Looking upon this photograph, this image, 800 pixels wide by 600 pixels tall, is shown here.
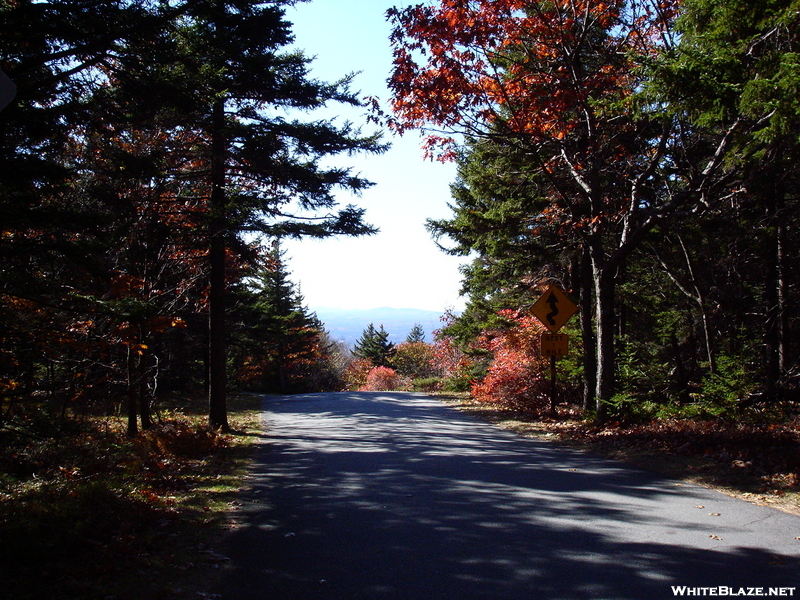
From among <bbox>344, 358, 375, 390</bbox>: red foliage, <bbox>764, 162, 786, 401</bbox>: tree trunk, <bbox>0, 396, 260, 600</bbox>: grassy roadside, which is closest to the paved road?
<bbox>0, 396, 260, 600</bbox>: grassy roadside

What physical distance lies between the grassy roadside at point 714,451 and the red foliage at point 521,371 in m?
4.15

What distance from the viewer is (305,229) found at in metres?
14.9

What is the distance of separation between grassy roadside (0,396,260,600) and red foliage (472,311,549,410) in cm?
996

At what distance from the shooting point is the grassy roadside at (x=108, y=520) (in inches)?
183

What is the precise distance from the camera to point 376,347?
2908 inches

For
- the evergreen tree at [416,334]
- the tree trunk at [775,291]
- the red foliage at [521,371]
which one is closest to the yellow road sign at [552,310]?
the red foliage at [521,371]

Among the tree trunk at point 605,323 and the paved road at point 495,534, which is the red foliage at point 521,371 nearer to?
the tree trunk at point 605,323

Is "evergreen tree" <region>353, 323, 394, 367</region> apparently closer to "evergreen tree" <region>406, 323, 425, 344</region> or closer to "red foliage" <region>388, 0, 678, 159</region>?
"evergreen tree" <region>406, 323, 425, 344</region>

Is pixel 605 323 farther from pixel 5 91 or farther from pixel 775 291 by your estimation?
pixel 5 91

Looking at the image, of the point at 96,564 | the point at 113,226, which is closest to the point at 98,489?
the point at 96,564

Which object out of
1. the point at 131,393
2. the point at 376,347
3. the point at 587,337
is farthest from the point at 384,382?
the point at 131,393

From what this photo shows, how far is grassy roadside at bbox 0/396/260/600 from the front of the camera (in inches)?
183

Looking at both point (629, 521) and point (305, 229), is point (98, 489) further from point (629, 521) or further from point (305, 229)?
point (305, 229)

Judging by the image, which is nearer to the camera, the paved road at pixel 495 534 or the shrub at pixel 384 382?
the paved road at pixel 495 534
